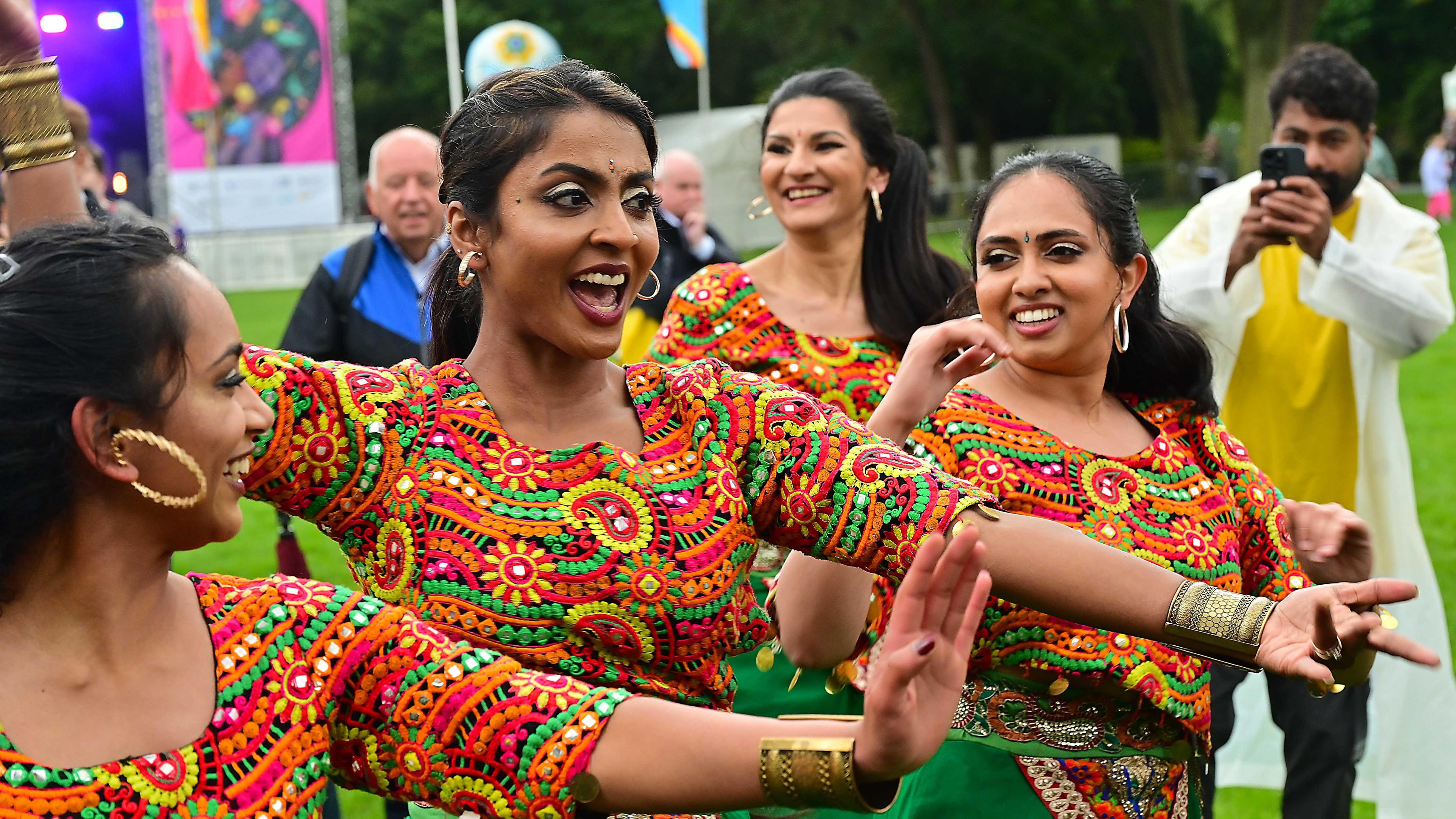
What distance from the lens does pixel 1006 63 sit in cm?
3791

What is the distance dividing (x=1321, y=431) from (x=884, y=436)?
2.75m

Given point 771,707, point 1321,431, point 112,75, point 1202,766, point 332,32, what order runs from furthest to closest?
point 112,75
point 332,32
point 1321,431
point 771,707
point 1202,766

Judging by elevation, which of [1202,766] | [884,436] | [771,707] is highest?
[884,436]

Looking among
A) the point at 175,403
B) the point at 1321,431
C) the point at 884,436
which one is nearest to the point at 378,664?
the point at 175,403

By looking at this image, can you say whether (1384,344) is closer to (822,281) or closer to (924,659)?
(822,281)

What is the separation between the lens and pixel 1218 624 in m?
2.41

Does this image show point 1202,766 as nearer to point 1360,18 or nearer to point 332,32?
point 332,32

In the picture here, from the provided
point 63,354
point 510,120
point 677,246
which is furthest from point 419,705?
point 677,246

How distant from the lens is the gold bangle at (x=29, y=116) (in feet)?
8.78

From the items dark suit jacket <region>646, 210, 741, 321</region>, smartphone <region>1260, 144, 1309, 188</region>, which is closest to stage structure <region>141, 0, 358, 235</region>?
dark suit jacket <region>646, 210, 741, 321</region>

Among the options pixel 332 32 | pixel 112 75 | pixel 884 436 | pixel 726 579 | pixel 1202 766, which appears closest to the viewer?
pixel 726 579

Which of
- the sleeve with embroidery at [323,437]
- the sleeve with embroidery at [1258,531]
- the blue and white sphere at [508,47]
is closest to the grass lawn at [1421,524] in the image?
the sleeve with embroidery at [1258,531]

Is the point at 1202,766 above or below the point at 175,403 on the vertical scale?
below

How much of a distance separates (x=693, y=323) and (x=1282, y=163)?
5.78ft
